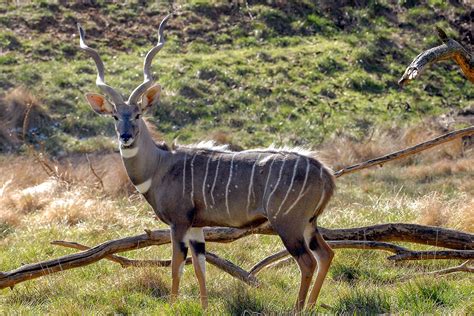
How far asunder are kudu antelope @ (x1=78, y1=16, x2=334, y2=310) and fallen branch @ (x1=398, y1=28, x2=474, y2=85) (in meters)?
0.89

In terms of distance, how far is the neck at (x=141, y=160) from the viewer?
17.5ft

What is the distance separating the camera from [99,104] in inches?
223

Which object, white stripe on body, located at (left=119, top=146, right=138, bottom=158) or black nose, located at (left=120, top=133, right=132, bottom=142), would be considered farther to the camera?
white stripe on body, located at (left=119, top=146, right=138, bottom=158)

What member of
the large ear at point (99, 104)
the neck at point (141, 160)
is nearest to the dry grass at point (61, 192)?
the large ear at point (99, 104)

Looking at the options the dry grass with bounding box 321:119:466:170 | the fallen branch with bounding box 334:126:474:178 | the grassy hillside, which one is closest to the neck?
the fallen branch with bounding box 334:126:474:178

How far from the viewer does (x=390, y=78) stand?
51.6 feet

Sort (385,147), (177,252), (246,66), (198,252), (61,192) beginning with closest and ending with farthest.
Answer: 1. (177,252)
2. (198,252)
3. (61,192)
4. (385,147)
5. (246,66)

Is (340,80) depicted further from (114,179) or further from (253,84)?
(114,179)

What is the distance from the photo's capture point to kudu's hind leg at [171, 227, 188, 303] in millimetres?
4984

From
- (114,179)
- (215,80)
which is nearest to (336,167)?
(114,179)

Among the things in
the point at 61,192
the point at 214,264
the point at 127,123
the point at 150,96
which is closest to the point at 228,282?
the point at 214,264

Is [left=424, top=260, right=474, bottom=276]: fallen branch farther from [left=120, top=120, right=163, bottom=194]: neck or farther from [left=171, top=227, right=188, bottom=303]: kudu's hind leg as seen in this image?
[left=120, top=120, right=163, bottom=194]: neck

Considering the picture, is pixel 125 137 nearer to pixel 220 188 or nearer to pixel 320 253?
pixel 220 188

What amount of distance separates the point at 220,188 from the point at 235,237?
76cm
